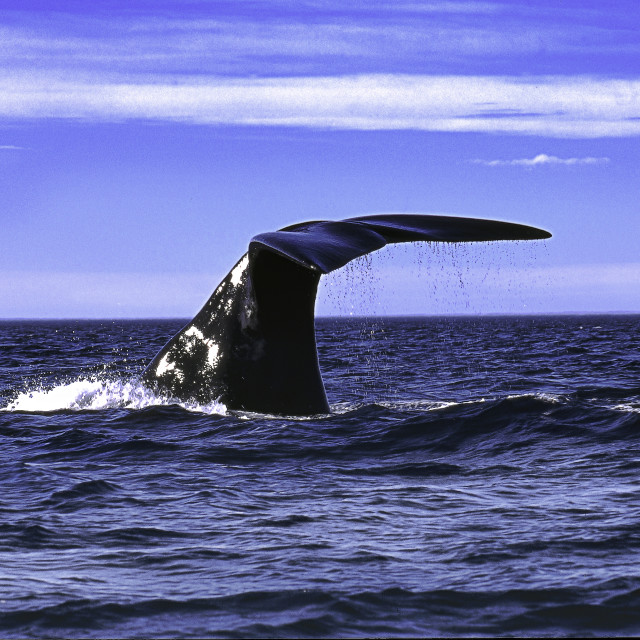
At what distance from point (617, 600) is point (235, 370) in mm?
5050

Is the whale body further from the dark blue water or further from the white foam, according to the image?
the white foam

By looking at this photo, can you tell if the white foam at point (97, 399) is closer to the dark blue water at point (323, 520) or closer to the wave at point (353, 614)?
the dark blue water at point (323, 520)

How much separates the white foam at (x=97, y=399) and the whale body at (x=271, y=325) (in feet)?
1.27

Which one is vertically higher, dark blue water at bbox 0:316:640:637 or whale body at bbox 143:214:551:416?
whale body at bbox 143:214:551:416

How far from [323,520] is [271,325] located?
317 cm

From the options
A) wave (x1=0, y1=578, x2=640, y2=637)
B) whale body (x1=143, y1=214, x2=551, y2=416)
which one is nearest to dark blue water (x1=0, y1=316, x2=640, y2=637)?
wave (x1=0, y1=578, x2=640, y2=637)

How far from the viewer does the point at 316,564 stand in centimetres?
486

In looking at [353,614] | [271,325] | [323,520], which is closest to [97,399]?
[271,325]

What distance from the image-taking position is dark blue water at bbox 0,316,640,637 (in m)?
4.19

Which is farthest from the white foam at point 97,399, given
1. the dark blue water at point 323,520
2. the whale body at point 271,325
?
the whale body at point 271,325

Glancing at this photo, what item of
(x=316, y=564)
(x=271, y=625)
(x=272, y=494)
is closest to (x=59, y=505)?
(x=272, y=494)

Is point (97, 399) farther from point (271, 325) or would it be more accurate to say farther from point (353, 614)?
point (353, 614)

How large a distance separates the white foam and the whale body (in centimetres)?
39

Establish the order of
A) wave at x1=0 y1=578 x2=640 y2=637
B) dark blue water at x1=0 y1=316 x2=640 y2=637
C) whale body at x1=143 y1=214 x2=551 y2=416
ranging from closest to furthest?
1. wave at x1=0 y1=578 x2=640 y2=637
2. dark blue water at x1=0 y1=316 x2=640 y2=637
3. whale body at x1=143 y1=214 x2=551 y2=416
